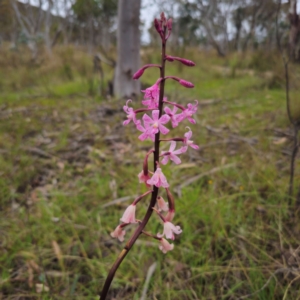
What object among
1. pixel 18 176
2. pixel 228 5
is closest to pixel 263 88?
pixel 18 176

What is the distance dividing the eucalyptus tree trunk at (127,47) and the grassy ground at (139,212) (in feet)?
4.17

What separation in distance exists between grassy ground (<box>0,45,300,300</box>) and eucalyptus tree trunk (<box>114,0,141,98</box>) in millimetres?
1272

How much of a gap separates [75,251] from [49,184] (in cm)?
104

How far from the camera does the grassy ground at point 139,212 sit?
1532 mm

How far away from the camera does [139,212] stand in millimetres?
2078

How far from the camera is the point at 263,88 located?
19.3ft

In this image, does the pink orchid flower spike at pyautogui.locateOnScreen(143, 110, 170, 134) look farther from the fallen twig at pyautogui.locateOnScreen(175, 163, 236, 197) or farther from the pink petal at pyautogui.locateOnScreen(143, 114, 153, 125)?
the fallen twig at pyautogui.locateOnScreen(175, 163, 236, 197)

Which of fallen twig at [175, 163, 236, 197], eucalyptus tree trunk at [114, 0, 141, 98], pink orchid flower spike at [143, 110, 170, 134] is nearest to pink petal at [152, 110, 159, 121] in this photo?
pink orchid flower spike at [143, 110, 170, 134]

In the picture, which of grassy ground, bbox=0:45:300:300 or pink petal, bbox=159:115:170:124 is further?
grassy ground, bbox=0:45:300:300

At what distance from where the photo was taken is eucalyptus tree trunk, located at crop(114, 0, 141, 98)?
4707mm

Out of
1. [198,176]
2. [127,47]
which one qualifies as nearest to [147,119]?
[198,176]

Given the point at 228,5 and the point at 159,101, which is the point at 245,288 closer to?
the point at 159,101

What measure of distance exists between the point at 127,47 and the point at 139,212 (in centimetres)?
365

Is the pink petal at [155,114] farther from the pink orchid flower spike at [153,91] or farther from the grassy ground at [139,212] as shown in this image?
the grassy ground at [139,212]
